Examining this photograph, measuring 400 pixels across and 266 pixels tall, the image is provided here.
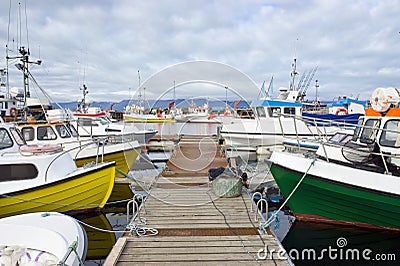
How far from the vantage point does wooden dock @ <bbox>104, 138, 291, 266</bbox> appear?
4227 mm

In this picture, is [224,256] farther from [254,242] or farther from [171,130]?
[171,130]

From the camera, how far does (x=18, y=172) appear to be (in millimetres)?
7160

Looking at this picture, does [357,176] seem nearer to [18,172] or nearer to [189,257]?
[189,257]

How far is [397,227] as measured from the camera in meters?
6.56

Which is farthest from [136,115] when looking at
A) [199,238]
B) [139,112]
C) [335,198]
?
[335,198]

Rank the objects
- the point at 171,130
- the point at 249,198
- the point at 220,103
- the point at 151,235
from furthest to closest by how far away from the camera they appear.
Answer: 1. the point at 171,130
2. the point at 249,198
3. the point at 220,103
4. the point at 151,235

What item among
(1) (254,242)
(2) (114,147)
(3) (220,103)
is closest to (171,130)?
(2) (114,147)

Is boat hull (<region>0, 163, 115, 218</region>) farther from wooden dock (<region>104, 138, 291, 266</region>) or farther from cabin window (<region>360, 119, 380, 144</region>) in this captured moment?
cabin window (<region>360, 119, 380, 144</region>)

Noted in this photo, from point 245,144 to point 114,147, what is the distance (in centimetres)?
746

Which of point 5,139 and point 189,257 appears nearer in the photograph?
point 189,257

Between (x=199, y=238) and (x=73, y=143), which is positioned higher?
(x=73, y=143)

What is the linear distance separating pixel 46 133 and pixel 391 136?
1075 centimetres

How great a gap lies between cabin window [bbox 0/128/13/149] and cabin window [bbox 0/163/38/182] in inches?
64.7

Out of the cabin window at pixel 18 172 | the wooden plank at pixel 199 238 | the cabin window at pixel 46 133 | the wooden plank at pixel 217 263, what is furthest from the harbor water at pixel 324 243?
the cabin window at pixel 46 133
